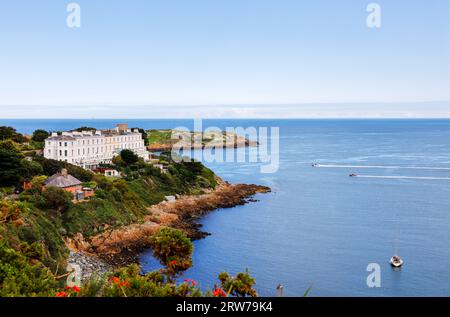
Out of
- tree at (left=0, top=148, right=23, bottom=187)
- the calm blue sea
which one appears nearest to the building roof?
tree at (left=0, top=148, right=23, bottom=187)

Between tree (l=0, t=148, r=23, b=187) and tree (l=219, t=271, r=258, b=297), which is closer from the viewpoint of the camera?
tree (l=219, t=271, r=258, b=297)

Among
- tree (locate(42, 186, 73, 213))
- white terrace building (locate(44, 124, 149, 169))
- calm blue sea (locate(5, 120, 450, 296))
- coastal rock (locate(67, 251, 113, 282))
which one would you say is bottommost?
calm blue sea (locate(5, 120, 450, 296))

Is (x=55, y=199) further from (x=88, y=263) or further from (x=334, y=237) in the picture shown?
(x=334, y=237)

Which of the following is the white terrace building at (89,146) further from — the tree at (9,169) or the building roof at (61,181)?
the tree at (9,169)

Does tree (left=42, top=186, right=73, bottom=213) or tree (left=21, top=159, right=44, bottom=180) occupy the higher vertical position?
tree (left=21, top=159, right=44, bottom=180)

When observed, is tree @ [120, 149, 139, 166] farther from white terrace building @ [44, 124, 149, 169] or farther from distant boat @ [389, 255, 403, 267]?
distant boat @ [389, 255, 403, 267]

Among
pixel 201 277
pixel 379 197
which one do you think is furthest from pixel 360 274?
pixel 379 197

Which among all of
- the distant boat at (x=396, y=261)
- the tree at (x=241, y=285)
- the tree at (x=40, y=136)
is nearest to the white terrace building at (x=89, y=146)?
the tree at (x=40, y=136)
